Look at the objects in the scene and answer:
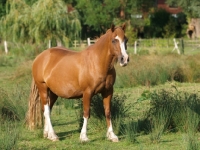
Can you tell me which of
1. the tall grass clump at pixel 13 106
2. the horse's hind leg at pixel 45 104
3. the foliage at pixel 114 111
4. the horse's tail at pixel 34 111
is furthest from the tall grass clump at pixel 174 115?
the tall grass clump at pixel 13 106

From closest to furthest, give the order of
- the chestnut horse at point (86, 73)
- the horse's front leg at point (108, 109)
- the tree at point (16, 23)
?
the chestnut horse at point (86, 73)
the horse's front leg at point (108, 109)
the tree at point (16, 23)

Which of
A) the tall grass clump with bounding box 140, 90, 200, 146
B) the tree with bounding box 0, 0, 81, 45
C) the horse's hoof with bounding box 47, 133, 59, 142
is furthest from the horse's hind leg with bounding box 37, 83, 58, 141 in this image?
the tree with bounding box 0, 0, 81, 45

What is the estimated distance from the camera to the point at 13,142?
27.2 feet

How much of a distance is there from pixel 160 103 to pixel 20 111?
3.13 meters

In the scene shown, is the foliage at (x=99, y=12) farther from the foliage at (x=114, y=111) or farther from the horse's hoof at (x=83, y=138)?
the horse's hoof at (x=83, y=138)

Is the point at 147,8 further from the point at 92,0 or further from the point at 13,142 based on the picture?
the point at 13,142

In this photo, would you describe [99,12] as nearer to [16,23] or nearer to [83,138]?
[16,23]

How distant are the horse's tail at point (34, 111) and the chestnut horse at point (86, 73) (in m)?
0.31

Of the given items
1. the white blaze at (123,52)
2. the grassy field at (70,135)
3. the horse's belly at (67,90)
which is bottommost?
the grassy field at (70,135)

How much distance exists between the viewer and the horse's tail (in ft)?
36.4

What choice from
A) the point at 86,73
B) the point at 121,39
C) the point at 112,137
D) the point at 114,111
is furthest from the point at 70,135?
the point at 121,39

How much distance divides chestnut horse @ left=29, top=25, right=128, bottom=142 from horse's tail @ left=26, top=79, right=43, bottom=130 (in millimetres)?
307

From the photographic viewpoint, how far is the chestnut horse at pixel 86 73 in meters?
9.81

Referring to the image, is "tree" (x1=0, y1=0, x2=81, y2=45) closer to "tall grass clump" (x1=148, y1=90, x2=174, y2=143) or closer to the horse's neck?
"tall grass clump" (x1=148, y1=90, x2=174, y2=143)
